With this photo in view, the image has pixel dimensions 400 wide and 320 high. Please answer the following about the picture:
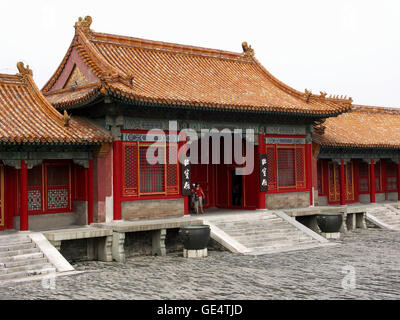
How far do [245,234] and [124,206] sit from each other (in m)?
3.98

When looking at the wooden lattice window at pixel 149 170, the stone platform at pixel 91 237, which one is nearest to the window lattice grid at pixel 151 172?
the wooden lattice window at pixel 149 170

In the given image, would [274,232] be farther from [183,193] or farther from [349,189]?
[349,189]

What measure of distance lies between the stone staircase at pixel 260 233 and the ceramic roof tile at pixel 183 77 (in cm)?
376

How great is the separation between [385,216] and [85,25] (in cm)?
1482

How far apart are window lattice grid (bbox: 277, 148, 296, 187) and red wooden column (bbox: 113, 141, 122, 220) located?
684 cm

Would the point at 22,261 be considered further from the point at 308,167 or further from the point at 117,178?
the point at 308,167

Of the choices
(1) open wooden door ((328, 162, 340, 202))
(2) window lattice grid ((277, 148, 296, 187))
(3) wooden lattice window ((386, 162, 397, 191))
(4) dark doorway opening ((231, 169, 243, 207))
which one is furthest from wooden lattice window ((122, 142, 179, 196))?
(3) wooden lattice window ((386, 162, 397, 191))

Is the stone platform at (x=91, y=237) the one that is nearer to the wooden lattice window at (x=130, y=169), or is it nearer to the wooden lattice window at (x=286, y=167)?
the wooden lattice window at (x=130, y=169)

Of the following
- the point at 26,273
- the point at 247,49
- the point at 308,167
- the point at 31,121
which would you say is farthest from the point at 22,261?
the point at 247,49

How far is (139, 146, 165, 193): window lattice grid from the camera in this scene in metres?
17.0

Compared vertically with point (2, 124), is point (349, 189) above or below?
below

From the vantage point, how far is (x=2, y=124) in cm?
1516
